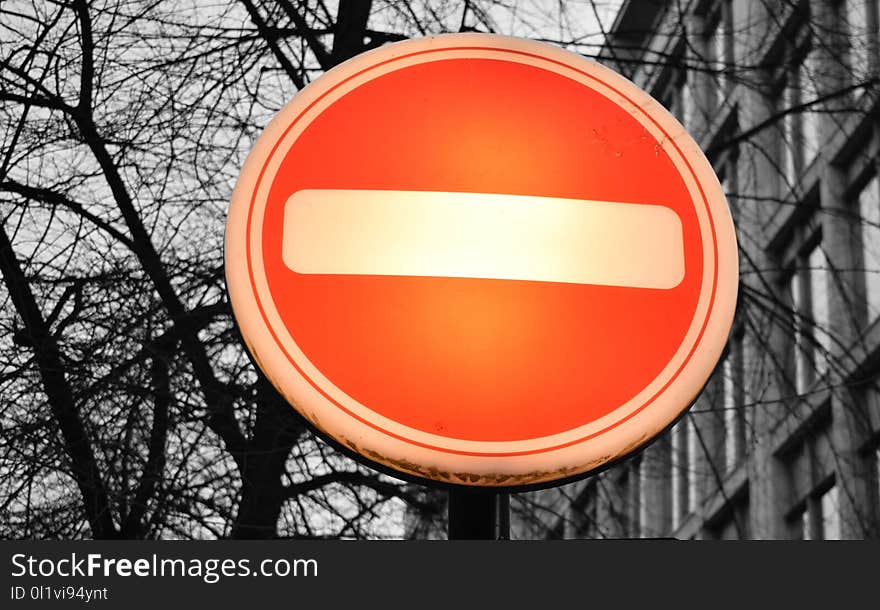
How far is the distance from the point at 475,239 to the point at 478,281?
46mm

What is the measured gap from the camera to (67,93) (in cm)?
373

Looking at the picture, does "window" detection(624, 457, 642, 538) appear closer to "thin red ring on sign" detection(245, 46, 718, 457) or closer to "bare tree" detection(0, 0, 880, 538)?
"bare tree" detection(0, 0, 880, 538)

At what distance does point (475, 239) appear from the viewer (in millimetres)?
1403

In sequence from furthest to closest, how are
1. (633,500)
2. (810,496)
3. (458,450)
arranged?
(810,496) → (633,500) → (458,450)

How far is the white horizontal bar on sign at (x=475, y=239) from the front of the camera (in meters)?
1.39

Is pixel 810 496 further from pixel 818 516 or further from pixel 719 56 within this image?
pixel 719 56

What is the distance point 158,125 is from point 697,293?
101 inches

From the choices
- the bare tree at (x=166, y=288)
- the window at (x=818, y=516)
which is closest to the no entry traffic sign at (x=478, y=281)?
the bare tree at (x=166, y=288)

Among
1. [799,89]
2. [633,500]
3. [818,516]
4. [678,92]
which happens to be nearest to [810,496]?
[818,516]

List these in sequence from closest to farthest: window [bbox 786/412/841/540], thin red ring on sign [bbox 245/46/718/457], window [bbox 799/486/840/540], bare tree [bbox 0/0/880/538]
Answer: thin red ring on sign [bbox 245/46/718/457], bare tree [bbox 0/0/880/538], window [bbox 786/412/841/540], window [bbox 799/486/840/540]

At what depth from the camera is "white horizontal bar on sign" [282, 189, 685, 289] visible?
54.9 inches

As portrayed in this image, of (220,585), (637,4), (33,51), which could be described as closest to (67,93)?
(33,51)

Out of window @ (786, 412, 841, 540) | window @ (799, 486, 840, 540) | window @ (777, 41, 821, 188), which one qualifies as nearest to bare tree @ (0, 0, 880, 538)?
window @ (777, 41, 821, 188)

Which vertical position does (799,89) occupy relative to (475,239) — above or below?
above
